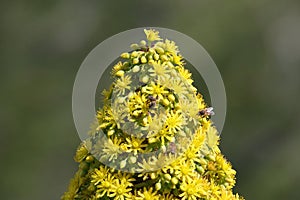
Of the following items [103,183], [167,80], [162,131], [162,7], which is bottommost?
[103,183]

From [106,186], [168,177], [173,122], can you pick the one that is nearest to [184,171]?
[168,177]

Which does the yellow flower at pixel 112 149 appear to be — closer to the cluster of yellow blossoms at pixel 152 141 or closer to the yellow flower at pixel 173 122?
the cluster of yellow blossoms at pixel 152 141

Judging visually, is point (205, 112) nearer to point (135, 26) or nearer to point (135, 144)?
point (135, 144)

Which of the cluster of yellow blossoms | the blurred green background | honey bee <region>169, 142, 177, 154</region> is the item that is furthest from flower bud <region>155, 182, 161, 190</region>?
the blurred green background

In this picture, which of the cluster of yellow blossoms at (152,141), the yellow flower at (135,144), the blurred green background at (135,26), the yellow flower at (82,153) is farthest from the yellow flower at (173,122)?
the blurred green background at (135,26)
